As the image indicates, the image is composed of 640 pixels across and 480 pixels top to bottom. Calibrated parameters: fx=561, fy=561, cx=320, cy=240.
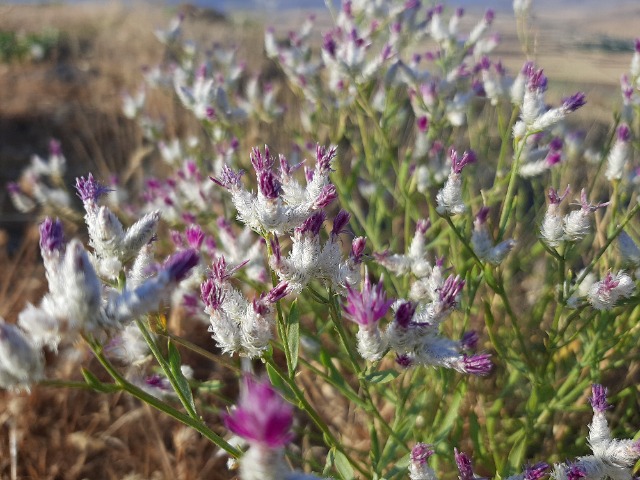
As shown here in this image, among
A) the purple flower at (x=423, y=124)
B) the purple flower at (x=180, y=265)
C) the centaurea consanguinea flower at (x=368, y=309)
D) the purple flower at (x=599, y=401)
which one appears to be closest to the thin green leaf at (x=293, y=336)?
the centaurea consanguinea flower at (x=368, y=309)

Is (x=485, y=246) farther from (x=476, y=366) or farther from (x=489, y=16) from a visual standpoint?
(x=489, y=16)

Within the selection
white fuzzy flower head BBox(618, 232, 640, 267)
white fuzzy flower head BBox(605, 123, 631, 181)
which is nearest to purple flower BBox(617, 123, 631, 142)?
white fuzzy flower head BBox(605, 123, 631, 181)

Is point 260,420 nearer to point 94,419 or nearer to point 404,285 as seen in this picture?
point 404,285

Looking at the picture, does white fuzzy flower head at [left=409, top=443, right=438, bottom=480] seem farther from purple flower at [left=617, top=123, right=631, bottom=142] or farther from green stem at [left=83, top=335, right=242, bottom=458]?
purple flower at [left=617, top=123, right=631, bottom=142]

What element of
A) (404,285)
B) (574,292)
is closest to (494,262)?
(574,292)

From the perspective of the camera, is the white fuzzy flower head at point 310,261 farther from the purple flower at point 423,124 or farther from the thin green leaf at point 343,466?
the purple flower at point 423,124

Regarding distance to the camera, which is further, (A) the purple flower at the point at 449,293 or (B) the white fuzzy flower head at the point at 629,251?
(B) the white fuzzy flower head at the point at 629,251
